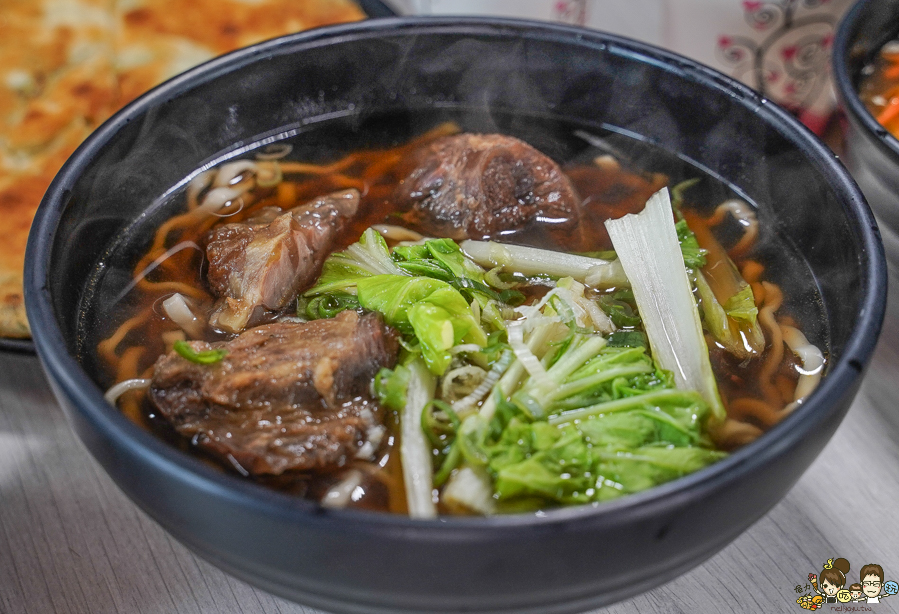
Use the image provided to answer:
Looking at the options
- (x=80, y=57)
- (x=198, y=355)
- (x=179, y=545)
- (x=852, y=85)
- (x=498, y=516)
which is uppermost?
(x=80, y=57)

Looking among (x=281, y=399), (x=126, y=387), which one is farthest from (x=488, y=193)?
(x=126, y=387)

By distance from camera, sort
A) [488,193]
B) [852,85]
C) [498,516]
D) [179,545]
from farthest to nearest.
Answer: [852,85] < [488,193] < [179,545] < [498,516]

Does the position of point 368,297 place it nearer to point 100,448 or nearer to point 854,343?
point 100,448

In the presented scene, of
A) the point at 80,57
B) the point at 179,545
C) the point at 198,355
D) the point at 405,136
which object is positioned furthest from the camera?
the point at 80,57

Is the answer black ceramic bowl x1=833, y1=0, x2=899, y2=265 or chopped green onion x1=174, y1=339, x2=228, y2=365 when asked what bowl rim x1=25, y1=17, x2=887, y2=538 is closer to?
chopped green onion x1=174, y1=339, x2=228, y2=365

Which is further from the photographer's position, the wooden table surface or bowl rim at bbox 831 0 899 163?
bowl rim at bbox 831 0 899 163

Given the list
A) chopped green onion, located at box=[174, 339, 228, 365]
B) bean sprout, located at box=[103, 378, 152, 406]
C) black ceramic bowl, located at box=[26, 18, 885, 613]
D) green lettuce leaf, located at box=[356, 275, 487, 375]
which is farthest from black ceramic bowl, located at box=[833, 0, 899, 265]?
bean sprout, located at box=[103, 378, 152, 406]

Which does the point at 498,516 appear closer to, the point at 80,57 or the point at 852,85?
the point at 852,85
